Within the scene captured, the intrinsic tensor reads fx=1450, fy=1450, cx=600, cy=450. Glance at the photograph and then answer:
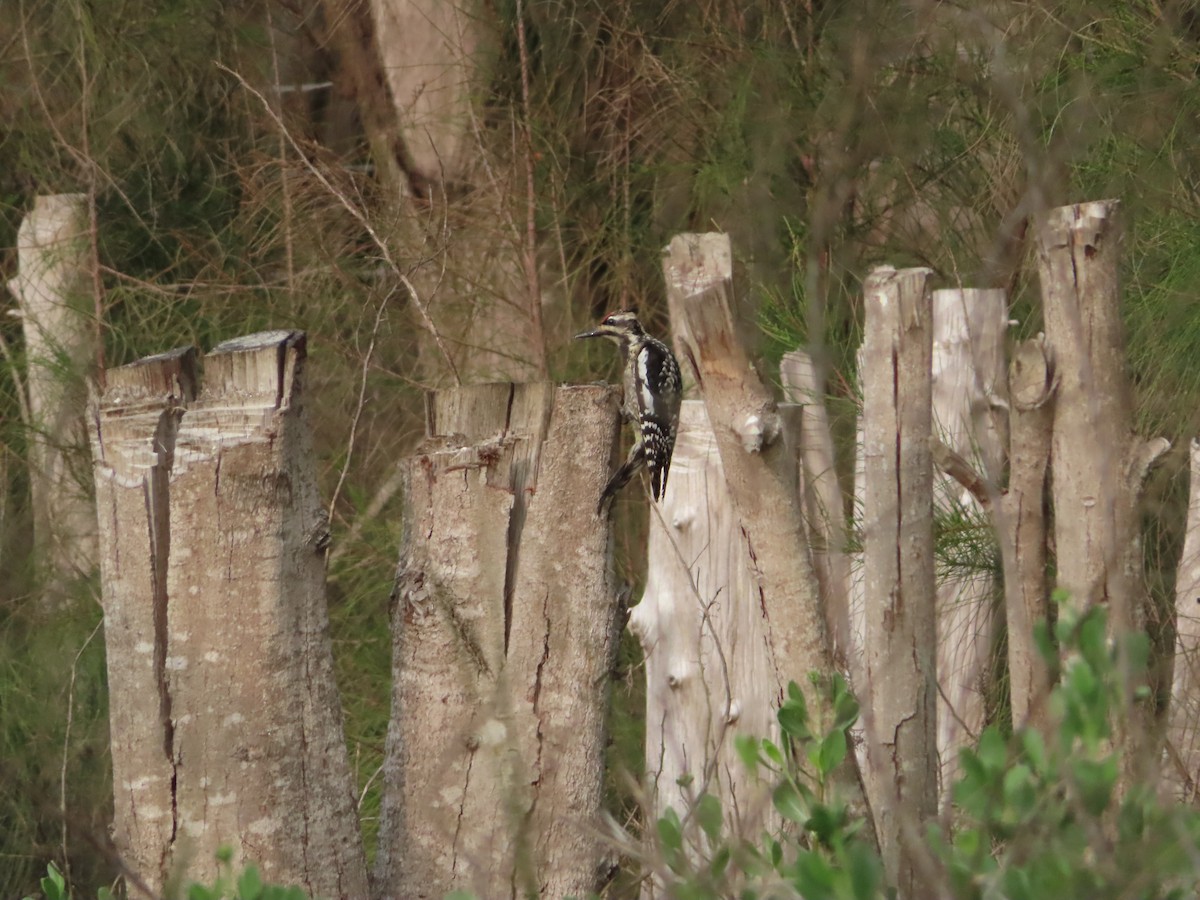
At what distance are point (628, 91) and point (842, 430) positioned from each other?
158 cm

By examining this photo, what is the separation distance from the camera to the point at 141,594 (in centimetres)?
220

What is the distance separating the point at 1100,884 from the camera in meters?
1.15

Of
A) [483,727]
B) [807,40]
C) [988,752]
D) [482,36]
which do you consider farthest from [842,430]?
[988,752]

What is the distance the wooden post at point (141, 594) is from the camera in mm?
2182

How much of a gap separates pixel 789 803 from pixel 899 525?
1.12 meters

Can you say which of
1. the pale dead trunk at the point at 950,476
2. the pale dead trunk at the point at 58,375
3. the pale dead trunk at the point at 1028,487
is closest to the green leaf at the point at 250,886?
the pale dead trunk at the point at 1028,487

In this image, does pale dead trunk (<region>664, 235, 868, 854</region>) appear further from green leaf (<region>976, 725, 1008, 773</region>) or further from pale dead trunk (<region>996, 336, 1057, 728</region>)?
green leaf (<region>976, 725, 1008, 773</region>)

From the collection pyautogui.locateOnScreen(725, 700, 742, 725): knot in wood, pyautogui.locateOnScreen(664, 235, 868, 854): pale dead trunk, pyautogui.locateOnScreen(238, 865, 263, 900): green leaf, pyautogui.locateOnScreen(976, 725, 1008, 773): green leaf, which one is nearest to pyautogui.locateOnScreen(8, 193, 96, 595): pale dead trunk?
pyautogui.locateOnScreen(725, 700, 742, 725): knot in wood

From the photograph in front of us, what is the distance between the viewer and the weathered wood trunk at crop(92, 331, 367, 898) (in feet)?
7.06

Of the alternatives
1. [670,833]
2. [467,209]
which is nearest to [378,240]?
[467,209]

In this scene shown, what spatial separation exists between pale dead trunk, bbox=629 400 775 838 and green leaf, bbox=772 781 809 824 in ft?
5.10

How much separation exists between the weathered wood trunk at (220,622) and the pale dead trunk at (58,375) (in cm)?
369

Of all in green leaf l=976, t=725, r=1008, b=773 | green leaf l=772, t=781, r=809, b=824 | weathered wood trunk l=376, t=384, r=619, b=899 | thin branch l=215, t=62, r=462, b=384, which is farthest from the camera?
thin branch l=215, t=62, r=462, b=384

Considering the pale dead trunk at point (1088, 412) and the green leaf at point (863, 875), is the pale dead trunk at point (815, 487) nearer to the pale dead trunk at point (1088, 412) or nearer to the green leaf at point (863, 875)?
the pale dead trunk at point (1088, 412)
